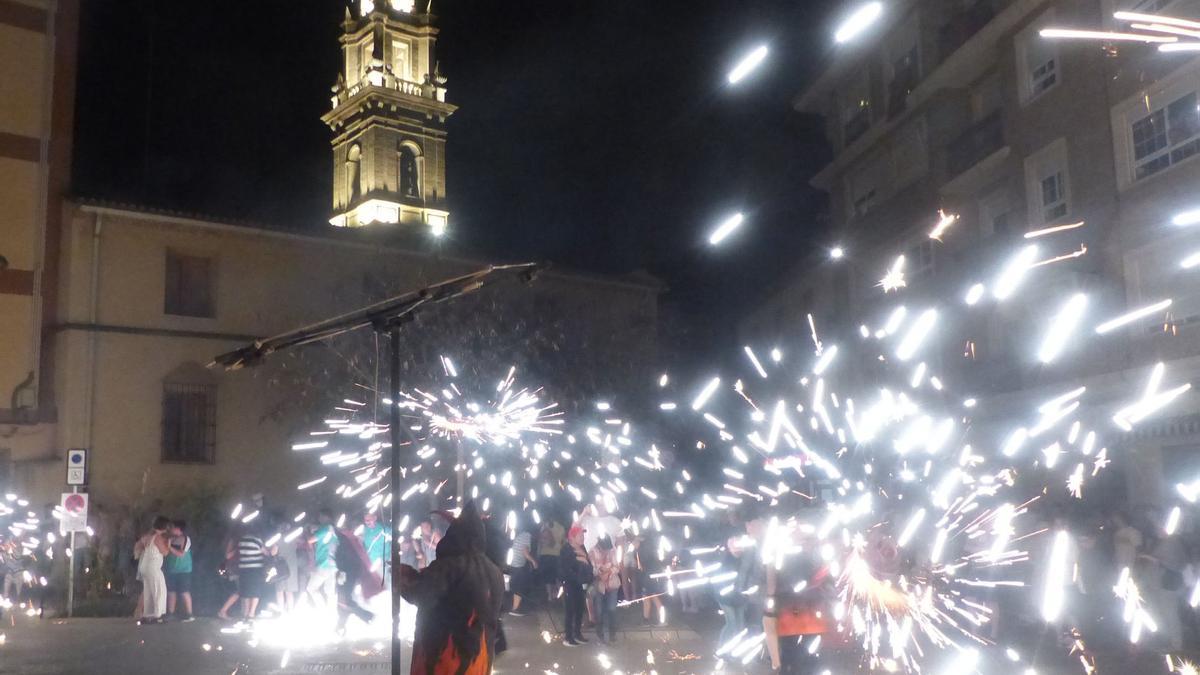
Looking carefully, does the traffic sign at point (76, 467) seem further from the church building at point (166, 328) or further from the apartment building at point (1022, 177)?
the apartment building at point (1022, 177)

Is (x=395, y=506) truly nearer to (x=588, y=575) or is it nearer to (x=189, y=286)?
(x=588, y=575)

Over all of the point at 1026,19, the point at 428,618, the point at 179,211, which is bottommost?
the point at 428,618

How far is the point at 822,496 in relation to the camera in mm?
11484

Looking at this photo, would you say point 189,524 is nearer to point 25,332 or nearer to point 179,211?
point 25,332

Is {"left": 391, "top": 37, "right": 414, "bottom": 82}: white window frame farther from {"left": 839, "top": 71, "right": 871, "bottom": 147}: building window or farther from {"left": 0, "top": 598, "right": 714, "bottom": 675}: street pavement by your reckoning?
{"left": 0, "top": 598, "right": 714, "bottom": 675}: street pavement

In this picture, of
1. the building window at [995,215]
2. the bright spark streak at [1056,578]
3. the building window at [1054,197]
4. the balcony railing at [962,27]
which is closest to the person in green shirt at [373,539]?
the bright spark streak at [1056,578]

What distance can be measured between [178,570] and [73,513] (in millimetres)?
2077

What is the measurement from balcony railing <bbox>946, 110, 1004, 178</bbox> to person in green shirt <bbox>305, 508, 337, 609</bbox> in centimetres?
1434

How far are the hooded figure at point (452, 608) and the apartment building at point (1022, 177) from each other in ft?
43.4

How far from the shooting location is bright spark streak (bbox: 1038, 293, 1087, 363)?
1944cm

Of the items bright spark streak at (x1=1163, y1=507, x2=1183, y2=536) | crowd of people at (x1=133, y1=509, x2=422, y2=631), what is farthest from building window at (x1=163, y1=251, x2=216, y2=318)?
bright spark streak at (x1=1163, y1=507, x2=1183, y2=536)

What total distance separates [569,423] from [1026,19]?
11.6 meters

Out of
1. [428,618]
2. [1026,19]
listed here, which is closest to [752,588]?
[428,618]

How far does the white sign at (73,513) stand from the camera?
1661 centimetres
